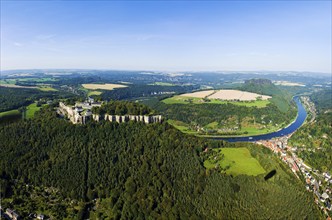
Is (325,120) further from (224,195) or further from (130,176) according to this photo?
(130,176)

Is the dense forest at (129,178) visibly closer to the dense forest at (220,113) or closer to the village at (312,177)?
the village at (312,177)

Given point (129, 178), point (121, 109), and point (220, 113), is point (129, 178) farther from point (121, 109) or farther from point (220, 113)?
point (220, 113)

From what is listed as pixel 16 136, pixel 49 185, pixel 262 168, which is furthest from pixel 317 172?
pixel 16 136

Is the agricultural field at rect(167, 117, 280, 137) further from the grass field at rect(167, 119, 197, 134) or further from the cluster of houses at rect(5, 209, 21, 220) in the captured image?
the cluster of houses at rect(5, 209, 21, 220)

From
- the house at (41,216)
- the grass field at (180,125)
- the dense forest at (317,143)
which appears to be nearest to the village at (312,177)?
the dense forest at (317,143)

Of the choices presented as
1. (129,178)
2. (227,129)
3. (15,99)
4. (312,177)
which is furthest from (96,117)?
(227,129)

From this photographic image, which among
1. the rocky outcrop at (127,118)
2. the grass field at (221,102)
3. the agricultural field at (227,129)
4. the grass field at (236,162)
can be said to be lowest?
the agricultural field at (227,129)
